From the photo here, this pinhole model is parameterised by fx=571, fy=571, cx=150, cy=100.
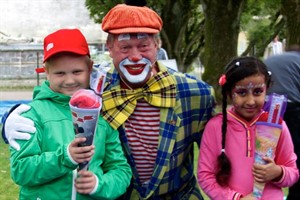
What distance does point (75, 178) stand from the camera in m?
2.63

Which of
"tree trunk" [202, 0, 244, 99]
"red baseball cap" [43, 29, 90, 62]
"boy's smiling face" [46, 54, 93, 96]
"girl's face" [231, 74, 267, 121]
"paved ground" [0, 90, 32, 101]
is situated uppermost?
"red baseball cap" [43, 29, 90, 62]

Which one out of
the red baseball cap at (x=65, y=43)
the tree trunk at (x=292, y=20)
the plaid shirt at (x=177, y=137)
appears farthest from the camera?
the tree trunk at (x=292, y=20)

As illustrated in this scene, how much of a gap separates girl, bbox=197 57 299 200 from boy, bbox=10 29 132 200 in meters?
0.46

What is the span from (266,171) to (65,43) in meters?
1.16

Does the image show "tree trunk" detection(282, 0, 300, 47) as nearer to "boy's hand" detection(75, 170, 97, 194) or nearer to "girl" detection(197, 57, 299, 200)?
"girl" detection(197, 57, 299, 200)

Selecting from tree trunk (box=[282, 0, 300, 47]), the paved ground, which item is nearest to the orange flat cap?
tree trunk (box=[282, 0, 300, 47])

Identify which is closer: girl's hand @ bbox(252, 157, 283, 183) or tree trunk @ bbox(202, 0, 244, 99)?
girl's hand @ bbox(252, 157, 283, 183)

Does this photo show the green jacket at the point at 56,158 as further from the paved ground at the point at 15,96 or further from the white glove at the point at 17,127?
the paved ground at the point at 15,96

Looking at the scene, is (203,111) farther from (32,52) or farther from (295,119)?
(32,52)

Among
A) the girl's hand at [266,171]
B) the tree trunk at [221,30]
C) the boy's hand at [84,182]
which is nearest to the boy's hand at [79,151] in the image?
the boy's hand at [84,182]

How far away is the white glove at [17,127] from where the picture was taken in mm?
2600

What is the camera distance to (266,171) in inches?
110

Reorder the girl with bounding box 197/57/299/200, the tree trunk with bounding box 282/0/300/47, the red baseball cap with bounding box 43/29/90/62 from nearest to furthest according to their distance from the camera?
the red baseball cap with bounding box 43/29/90/62 < the girl with bounding box 197/57/299/200 < the tree trunk with bounding box 282/0/300/47

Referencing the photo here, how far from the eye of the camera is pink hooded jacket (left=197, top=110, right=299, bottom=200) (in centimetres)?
292
